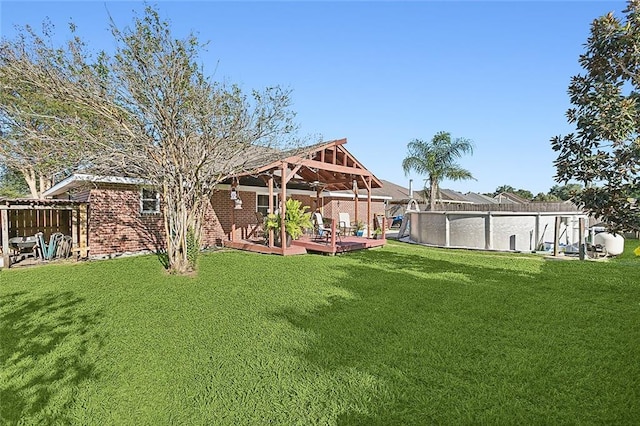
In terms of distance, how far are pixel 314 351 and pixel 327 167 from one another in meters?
9.12

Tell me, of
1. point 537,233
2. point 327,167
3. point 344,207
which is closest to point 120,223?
point 327,167

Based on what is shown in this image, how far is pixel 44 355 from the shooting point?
4270 mm

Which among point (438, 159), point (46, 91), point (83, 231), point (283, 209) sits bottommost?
point (83, 231)

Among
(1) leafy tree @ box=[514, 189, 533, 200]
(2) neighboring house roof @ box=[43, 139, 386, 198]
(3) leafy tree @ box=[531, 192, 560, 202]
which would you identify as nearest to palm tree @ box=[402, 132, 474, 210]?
(2) neighboring house roof @ box=[43, 139, 386, 198]

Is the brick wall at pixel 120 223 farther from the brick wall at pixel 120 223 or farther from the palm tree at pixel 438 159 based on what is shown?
the palm tree at pixel 438 159

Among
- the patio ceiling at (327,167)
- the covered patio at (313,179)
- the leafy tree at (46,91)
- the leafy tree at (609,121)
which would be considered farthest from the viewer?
the patio ceiling at (327,167)

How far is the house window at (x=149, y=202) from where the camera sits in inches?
490

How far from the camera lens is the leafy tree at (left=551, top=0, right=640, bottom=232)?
18.2ft

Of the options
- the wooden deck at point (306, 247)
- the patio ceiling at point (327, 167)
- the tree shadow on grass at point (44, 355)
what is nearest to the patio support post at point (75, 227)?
the wooden deck at point (306, 247)

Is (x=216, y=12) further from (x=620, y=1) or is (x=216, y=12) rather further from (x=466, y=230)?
(x=466, y=230)

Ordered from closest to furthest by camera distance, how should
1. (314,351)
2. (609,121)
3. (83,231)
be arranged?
(314,351), (609,121), (83,231)

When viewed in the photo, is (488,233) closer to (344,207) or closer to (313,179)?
(313,179)

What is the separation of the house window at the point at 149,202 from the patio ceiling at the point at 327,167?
424 centimetres

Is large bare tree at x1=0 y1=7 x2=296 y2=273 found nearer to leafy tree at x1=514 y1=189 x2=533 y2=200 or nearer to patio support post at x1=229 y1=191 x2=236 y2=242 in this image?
patio support post at x1=229 y1=191 x2=236 y2=242
